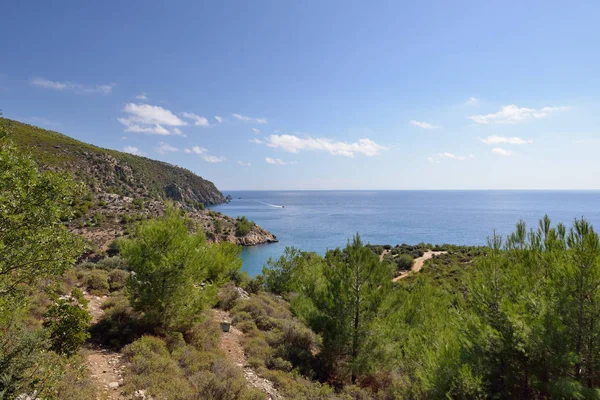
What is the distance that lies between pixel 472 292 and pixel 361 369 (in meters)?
5.23

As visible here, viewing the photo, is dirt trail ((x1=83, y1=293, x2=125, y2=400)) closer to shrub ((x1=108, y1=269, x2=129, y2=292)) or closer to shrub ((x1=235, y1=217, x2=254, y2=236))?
shrub ((x1=108, y1=269, x2=129, y2=292))

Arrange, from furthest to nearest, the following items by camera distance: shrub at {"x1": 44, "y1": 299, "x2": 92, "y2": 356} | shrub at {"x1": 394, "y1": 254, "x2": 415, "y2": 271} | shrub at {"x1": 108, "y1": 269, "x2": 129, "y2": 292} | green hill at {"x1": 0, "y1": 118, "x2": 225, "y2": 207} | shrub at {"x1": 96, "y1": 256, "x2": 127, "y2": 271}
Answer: green hill at {"x1": 0, "y1": 118, "x2": 225, "y2": 207}
shrub at {"x1": 394, "y1": 254, "x2": 415, "y2": 271}
shrub at {"x1": 96, "y1": 256, "x2": 127, "y2": 271}
shrub at {"x1": 108, "y1": 269, "x2": 129, "y2": 292}
shrub at {"x1": 44, "y1": 299, "x2": 92, "y2": 356}

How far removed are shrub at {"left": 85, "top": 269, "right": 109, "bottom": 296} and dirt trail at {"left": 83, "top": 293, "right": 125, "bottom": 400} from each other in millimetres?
6563

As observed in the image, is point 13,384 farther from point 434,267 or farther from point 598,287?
point 434,267

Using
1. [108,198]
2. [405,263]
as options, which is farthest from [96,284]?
[108,198]

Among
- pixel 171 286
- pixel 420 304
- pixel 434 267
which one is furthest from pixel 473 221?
pixel 171 286

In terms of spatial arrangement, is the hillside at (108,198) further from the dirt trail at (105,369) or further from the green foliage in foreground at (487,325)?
the green foliage in foreground at (487,325)

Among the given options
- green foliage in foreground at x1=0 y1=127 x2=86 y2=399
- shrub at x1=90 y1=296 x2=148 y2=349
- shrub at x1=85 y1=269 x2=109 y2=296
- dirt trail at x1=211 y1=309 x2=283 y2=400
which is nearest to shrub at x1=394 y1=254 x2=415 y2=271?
dirt trail at x1=211 y1=309 x2=283 y2=400

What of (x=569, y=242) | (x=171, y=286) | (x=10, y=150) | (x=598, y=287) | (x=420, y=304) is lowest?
(x=420, y=304)

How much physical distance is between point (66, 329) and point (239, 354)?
21.0 ft

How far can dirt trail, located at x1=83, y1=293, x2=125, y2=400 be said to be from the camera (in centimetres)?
726

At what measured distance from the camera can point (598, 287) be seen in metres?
6.58

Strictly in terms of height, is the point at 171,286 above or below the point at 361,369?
above

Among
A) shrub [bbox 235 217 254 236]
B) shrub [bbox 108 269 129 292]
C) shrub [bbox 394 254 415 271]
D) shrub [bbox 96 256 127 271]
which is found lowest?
shrub [bbox 394 254 415 271]
